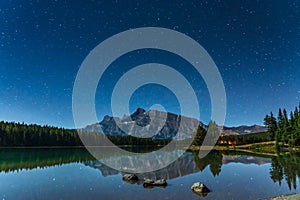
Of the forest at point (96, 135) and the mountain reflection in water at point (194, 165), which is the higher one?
the forest at point (96, 135)

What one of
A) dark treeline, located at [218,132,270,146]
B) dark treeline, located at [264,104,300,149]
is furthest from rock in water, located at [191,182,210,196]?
dark treeline, located at [218,132,270,146]

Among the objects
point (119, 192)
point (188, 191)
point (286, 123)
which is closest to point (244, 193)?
point (188, 191)

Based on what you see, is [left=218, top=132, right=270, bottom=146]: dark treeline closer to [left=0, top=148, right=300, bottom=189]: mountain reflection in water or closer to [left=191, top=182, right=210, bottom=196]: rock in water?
[left=0, top=148, right=300, bottom=189]: mountain reflection in water

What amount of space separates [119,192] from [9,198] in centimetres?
720

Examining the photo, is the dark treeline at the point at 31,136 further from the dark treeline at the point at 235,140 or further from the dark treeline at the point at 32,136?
the dark treeline at the point at 235,140

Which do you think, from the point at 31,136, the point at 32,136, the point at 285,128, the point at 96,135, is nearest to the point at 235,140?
the point at 285,128

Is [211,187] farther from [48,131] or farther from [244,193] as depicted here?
[48,131]

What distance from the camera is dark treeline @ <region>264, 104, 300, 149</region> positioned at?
71.2 m

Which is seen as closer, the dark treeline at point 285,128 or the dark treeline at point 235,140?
the dark treeline at point 285,128

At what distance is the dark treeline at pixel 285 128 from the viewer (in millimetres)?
71231

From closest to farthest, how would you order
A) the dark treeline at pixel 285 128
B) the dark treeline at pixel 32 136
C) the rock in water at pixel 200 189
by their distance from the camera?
the rock in water at pixel 200 189
the dark treeline at pixel 285 128
the dark treeline at pixel 32 136

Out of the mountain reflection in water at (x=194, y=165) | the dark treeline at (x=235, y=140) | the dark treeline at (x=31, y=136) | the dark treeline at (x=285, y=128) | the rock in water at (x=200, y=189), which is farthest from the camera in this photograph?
the dark treeline at (x=235, y=140)

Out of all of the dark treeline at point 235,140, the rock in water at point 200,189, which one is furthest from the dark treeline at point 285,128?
the rock in water at point 200,189

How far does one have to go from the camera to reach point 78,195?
15891mm
